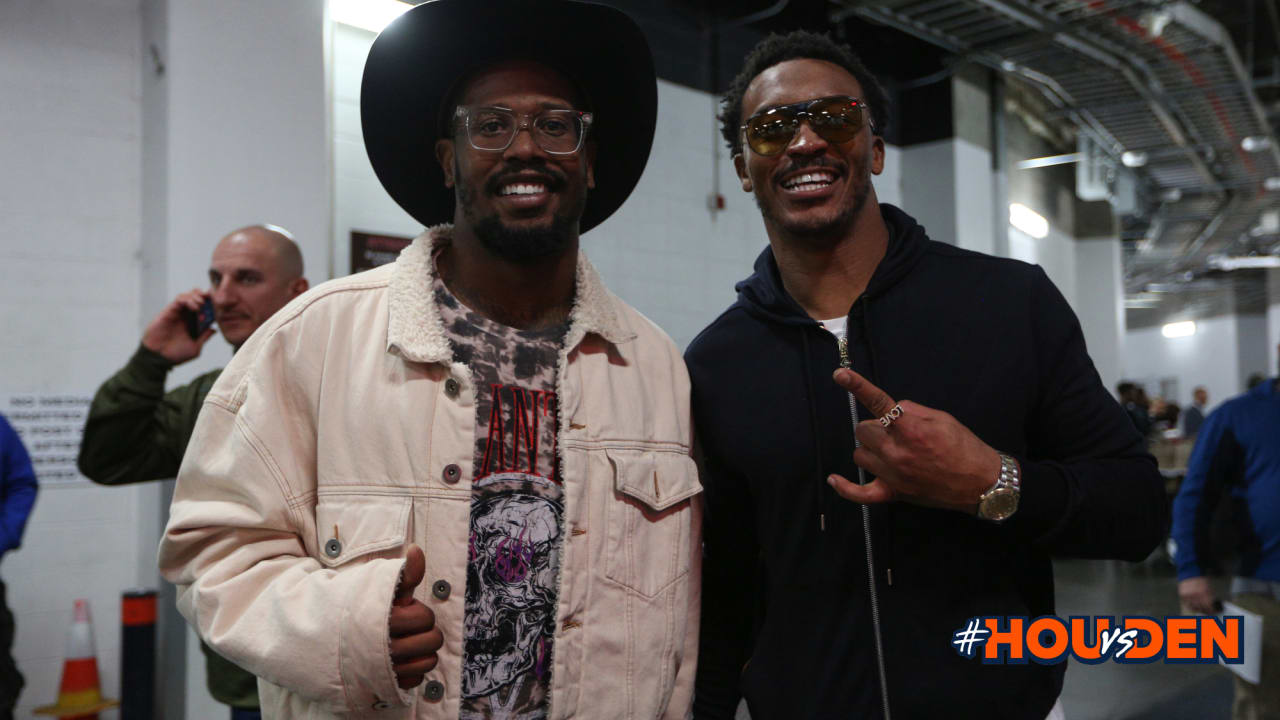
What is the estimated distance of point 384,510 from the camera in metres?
1.46

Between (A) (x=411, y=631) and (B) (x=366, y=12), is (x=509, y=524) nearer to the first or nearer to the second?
(A) (x=411, y=631)

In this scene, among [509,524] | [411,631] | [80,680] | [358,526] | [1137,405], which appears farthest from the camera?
[1137,405]

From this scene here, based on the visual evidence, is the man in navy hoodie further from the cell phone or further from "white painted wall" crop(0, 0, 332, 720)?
"white painted wall" crop(0, 0, 332, 720)

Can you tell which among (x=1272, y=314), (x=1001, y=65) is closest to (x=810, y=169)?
(x=1001, y=65)

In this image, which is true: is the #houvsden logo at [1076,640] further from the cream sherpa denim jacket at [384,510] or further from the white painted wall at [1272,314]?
the white painted wall at [1272,314]

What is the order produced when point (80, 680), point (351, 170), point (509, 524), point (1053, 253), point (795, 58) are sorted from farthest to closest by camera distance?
point (1053, 253), point (351, 170), point (80, 680), point (795, 58), point (509, 524)

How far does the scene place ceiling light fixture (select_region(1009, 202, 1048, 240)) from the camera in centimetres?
980

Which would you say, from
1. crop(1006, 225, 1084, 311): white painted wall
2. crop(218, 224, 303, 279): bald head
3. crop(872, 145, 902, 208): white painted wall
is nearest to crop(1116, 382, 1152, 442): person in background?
crop(1006, 225, 1084, 311): white painted wall

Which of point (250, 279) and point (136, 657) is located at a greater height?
point (250, 279)

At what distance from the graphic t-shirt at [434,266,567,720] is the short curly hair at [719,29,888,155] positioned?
792 mm

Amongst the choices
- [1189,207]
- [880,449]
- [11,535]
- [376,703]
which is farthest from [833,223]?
[1189,207]

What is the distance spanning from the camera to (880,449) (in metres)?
1.46

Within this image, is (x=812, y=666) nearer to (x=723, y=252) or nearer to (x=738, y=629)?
(x=738, y=629)

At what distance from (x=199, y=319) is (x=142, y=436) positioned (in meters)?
0.40
